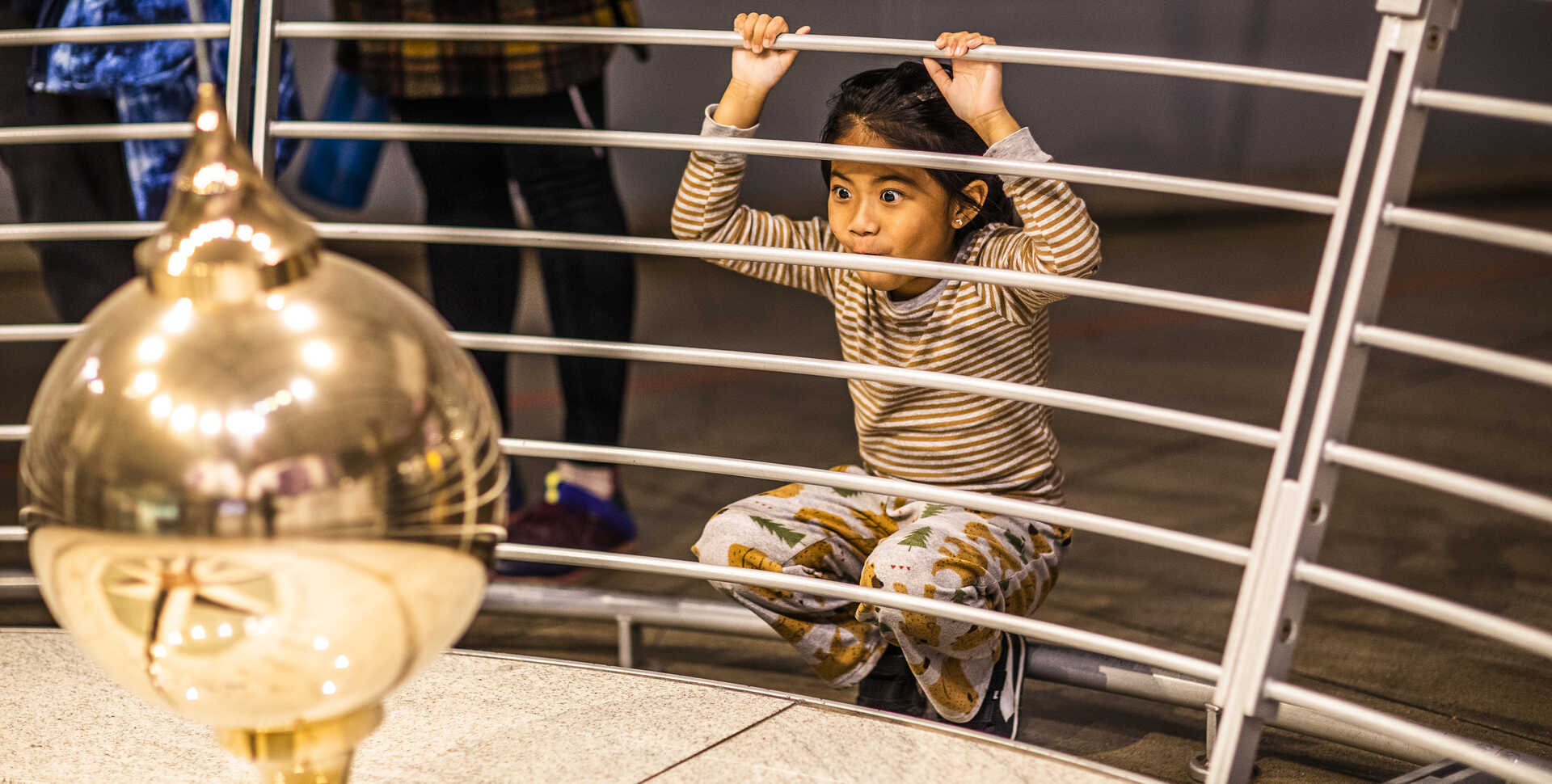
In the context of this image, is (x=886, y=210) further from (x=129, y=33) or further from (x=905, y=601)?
(x=129, y=33)

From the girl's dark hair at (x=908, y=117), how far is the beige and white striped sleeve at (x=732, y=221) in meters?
0.15

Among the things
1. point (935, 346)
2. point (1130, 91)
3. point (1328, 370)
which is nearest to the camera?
point (1328, 370)

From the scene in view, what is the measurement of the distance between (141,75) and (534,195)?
Answer: 0.72 meters

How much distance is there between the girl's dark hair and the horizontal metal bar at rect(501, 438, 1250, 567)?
0.52m

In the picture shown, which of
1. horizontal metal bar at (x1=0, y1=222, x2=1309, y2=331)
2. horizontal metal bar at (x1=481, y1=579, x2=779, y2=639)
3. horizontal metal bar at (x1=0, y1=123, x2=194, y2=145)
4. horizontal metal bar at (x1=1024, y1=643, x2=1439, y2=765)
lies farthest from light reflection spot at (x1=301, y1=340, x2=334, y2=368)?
horizontal metal bar at (x1=481, y1=579, x2=779, y2=639)

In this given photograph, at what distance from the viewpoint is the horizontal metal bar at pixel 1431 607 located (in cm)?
117

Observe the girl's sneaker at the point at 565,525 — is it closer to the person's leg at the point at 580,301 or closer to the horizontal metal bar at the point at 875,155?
the person's leg at the point at 580,301

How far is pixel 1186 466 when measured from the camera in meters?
3.55

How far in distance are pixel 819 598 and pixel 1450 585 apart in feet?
5.44

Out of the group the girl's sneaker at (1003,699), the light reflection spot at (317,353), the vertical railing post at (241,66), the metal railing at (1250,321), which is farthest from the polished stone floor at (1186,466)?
the light reflection spot at (317,353)

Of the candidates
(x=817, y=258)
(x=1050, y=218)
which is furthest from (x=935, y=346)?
(x=817, y=258)

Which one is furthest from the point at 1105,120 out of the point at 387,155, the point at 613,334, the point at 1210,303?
the point at 1210,303

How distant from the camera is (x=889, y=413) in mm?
1979

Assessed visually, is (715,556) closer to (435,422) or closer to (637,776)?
(637,776)
